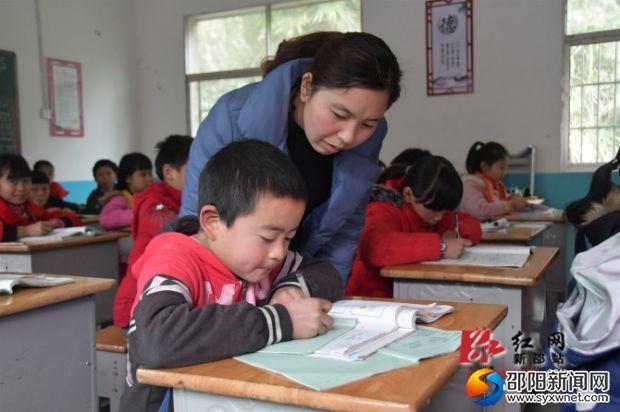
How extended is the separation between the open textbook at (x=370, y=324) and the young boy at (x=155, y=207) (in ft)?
3.26

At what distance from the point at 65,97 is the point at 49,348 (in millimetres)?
4830

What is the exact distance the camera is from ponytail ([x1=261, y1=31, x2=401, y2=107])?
1229 mm

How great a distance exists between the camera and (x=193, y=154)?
1.39 metres

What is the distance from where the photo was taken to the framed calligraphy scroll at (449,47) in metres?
5.62

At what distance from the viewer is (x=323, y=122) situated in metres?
1.27

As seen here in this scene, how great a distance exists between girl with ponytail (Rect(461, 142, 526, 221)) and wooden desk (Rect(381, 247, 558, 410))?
1787mm

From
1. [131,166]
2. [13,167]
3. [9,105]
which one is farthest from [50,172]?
[13,167]

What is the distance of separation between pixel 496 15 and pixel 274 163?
5.02m

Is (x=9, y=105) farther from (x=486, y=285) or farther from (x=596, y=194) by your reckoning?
(x=596, y=194)

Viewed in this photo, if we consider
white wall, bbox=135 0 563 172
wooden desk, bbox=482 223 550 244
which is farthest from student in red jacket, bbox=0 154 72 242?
white wall, bbox=135 0 563 172

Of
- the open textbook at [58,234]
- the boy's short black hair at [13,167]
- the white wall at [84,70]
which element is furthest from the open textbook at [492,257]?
the white wall at [84,70]

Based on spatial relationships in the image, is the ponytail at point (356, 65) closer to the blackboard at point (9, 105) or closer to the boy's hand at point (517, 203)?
the boy's hand at point (517, 203)

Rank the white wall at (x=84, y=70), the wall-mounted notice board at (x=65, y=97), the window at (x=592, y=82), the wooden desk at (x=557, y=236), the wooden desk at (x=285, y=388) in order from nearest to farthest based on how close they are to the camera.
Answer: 1. the wooden desk at (x=285, y=388)
2. the wooden desk at (x=557, y=236)
3. the window at (x=592, y=82)
4. the white wall at (x=84, y=70)
5. the wall-mounted notice board at (x=65, y=97)

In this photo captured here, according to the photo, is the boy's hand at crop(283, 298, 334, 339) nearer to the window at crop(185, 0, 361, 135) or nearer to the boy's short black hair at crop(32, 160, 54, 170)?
the boy's short black hair at crop(32, 160, 54, 170)
